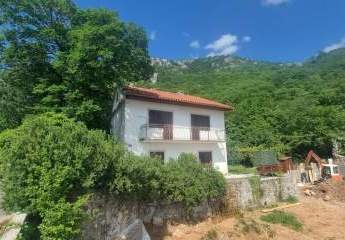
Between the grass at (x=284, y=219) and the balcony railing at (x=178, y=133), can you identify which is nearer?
the grass at (x=284, y=219)

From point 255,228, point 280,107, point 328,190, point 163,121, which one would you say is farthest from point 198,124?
point 280,107

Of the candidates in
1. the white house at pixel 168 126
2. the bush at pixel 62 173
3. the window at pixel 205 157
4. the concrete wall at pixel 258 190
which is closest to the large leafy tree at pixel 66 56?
the white house at pixel 168 126

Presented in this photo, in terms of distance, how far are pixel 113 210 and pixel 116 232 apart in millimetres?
841

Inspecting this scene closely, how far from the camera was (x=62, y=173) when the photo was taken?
9.80 m

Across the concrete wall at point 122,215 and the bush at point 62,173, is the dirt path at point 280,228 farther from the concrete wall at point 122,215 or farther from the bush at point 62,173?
the bush at point 62,173

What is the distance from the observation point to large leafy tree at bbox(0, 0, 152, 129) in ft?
64.6

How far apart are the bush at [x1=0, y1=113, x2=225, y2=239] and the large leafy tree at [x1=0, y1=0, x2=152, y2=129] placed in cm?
909

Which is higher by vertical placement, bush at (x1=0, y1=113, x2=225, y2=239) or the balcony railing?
the balcony railing

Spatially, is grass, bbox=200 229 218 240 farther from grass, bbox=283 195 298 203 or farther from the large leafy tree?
the large leafy tree

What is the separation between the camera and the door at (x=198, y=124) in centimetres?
2181

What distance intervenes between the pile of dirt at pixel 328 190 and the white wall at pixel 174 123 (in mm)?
6463

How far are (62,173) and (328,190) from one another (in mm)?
19301

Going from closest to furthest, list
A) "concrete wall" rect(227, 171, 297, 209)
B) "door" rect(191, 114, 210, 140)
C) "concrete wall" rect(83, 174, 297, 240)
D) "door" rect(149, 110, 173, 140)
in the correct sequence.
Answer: "concrete wall" rect(83, 174, 297, 240) → "concrete wall" rect(227, 171, 297, 209) → "door" rect(149, 110, 173, 140) → "door" rect(191, 114, 210, 140)

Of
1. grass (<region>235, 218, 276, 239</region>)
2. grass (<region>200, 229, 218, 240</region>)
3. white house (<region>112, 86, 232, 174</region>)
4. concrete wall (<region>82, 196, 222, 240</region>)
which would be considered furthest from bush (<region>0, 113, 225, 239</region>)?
white house (<region>112, 86, 232, 174</region>)
